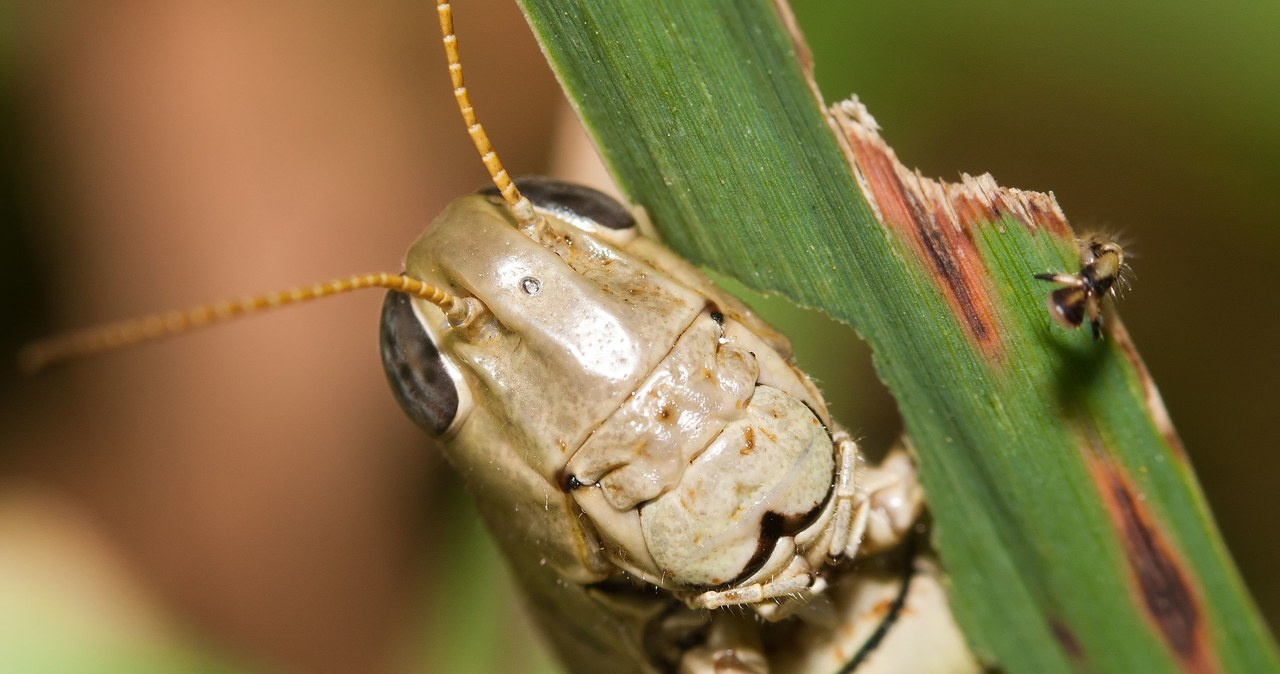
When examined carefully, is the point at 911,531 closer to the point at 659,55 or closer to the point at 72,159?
the point at 659,55

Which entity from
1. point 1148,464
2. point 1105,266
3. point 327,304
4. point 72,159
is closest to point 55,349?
point 1105,266

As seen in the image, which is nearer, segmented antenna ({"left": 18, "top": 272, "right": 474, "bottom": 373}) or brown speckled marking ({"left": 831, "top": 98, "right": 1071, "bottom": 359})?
segmented antenna ({"left": 18, "top": 272, "right": 474, "bottom": 373})

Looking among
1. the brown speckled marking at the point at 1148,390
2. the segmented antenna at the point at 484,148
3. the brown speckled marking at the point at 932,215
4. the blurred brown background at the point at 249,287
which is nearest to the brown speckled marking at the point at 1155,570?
the brown speckled marking at the point at 1148,390

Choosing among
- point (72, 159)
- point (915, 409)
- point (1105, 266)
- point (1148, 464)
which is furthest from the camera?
point (72, 159)

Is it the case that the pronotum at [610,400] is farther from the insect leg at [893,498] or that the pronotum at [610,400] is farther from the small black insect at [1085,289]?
the small black insect at [1085,289]

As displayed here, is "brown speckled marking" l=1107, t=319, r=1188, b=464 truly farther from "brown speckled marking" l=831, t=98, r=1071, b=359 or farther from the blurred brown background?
the blurred brown background

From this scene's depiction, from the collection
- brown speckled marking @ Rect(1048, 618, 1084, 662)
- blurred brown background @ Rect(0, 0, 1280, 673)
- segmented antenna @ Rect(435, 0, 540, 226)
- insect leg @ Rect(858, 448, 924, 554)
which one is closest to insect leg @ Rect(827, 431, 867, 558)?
insect leg @ Rect(858, 448, 924, 554)
